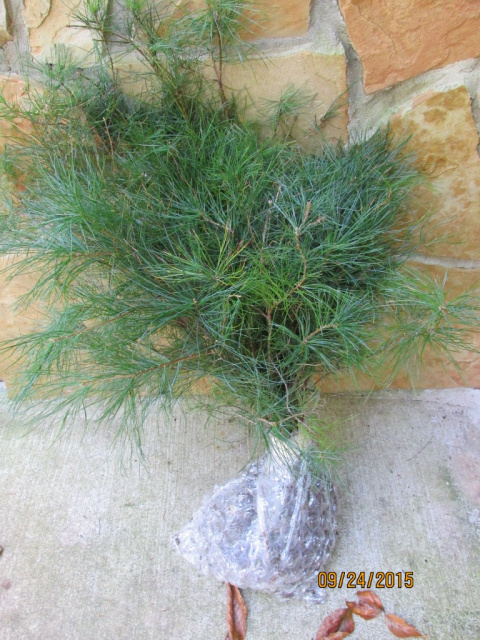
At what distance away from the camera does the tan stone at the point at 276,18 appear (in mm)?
926

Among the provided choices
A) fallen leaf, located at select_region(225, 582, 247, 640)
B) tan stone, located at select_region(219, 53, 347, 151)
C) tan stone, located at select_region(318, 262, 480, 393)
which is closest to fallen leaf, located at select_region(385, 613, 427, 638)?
fallen leaf, located at select_region(225, 582, 247, 640)

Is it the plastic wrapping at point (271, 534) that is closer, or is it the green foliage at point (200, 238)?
the green foliage at point (200, 238)

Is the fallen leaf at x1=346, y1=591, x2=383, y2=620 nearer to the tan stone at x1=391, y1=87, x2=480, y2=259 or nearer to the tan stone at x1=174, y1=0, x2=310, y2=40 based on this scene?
the tan stone at x1=391, y1=87, x2=480, y2=259

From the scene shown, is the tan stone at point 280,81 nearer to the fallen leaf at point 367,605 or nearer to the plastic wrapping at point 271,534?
the plastic wrapping at point 271,534

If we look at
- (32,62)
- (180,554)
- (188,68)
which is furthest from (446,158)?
(180,554)

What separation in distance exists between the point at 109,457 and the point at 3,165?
0.62 metres

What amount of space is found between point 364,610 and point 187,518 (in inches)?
14.2

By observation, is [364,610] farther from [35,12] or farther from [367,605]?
[35,12]

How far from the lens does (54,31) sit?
38.0 inches

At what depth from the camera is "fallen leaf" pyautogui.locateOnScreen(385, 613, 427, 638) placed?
90cm

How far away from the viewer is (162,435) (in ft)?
4.01
